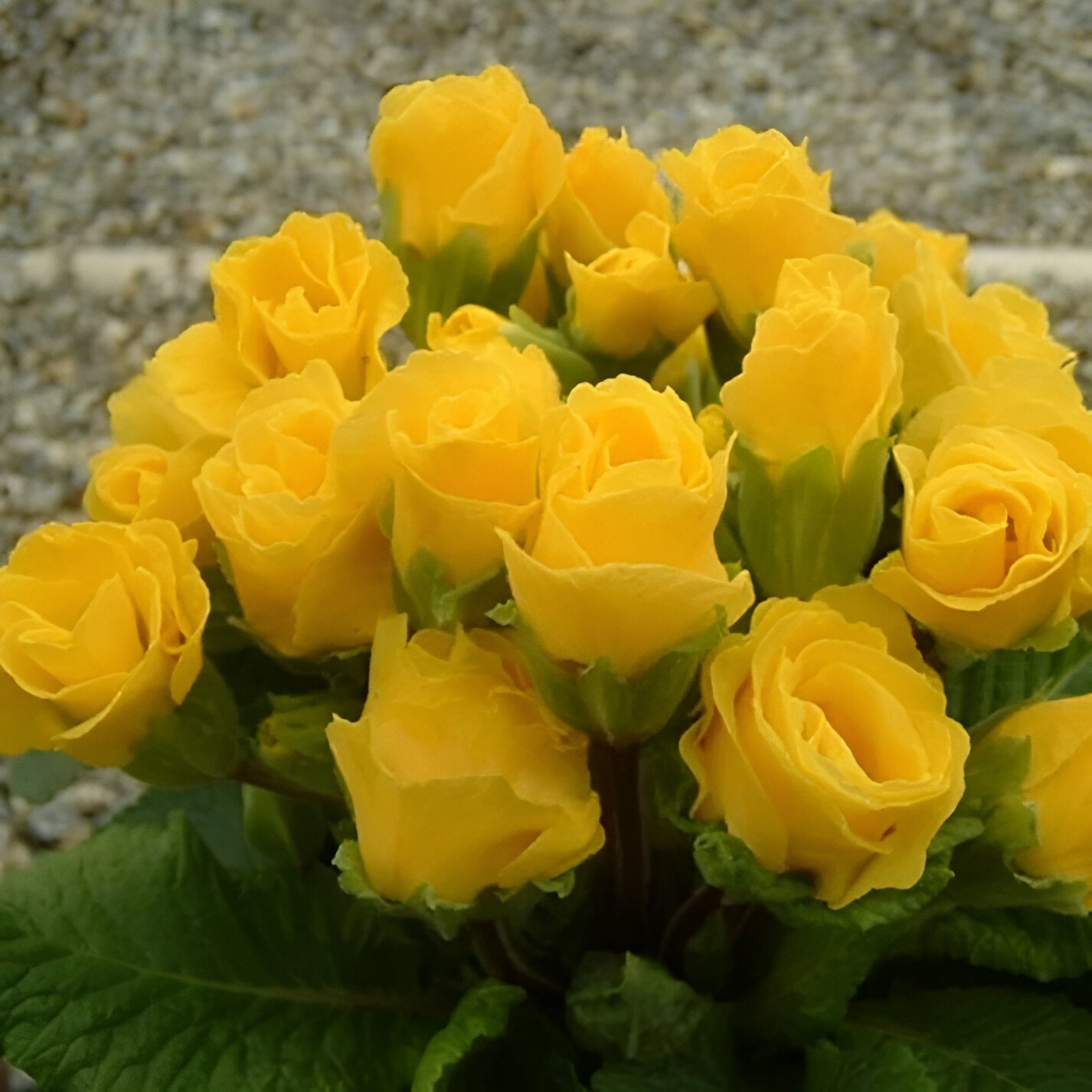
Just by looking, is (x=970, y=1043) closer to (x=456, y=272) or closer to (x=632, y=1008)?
(x=632, y=1008)

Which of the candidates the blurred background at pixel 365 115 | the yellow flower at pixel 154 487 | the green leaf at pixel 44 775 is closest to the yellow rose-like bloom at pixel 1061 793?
the yellow flower at pixel 154 487

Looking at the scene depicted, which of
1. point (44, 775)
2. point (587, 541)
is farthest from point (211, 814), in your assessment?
point (587, 541)

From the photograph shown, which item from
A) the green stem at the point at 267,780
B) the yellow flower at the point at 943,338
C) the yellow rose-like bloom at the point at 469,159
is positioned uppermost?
the yellow rose-like bloom at the point at 469,159

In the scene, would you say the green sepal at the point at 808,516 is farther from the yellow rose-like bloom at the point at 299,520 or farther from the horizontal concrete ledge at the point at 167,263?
the horizontal concrete ledge at the point at 167,263

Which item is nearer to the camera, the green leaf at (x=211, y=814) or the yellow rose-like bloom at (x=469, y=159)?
the yellow rose-like bloom at (x=469, y=159)

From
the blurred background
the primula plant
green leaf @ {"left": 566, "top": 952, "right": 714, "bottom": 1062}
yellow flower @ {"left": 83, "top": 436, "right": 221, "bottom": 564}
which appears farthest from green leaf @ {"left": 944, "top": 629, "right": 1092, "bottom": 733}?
the blurred background

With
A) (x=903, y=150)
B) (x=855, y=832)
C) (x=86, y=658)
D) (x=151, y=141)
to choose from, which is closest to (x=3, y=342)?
(x=151, y=141)

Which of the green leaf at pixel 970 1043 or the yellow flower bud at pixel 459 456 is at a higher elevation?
the yellow flower bud at pixel 459 456
